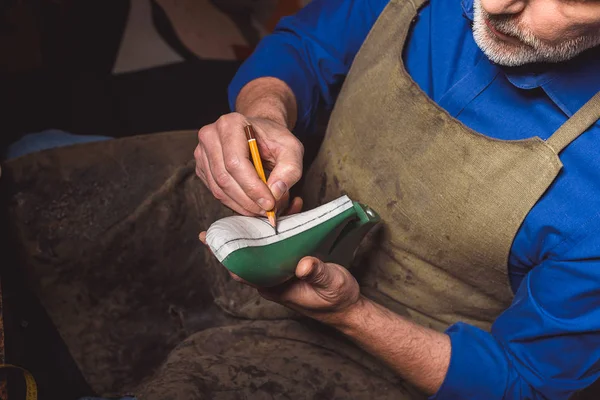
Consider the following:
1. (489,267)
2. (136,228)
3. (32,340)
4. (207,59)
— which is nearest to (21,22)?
(207,59)

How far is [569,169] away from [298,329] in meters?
0.82

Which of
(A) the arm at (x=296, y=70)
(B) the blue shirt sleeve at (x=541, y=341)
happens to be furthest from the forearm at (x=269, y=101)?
(B) the blue shirt sleeve at (x=541, y=341)

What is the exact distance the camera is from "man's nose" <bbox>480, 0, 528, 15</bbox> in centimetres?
102

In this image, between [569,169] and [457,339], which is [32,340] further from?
[569,169]

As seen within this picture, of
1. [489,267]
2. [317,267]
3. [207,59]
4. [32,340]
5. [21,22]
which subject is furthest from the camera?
[207,59]

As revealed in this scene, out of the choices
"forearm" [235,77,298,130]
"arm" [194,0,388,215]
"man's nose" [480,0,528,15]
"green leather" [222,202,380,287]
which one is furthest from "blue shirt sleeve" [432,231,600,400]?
"forearm" [235,77,298,130]

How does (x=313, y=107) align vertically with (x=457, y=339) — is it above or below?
above

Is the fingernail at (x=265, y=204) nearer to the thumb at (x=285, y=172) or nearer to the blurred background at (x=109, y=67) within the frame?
the thumb at (x=285, y=172)

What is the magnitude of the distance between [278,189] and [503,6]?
1.81 feet

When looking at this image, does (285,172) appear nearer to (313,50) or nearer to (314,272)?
(314,272)

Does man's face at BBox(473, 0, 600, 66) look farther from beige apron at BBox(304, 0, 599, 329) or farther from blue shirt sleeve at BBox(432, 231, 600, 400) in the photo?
blue shirt sleeve at BBox(432, 231, 600, 400)

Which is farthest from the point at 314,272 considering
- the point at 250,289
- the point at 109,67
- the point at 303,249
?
the point at 109,67

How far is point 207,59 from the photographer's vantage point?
9.32ft

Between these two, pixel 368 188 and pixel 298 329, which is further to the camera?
pixel 298 329
